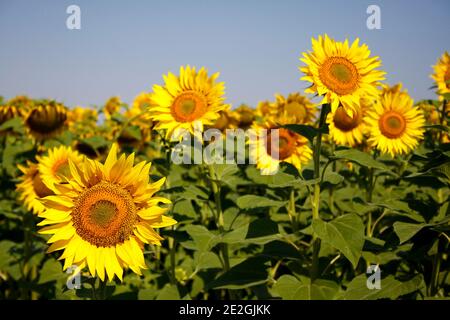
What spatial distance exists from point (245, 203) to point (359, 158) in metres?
0.82

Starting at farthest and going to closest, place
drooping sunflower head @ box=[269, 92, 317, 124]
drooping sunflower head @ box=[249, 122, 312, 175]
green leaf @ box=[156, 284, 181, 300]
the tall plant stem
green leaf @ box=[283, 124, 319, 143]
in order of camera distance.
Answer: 1. drooping sunflower head @ box=[269, 92, 317, 124]
2. drooping sunflower head @ box=[249, 122, 312, 175]
3. the tall plant stem
4. green leaf @ box=[156, 284, 181, 300]
5. green leaf @ box=[283, 124, 319, 143]

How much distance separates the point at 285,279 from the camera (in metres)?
2.71

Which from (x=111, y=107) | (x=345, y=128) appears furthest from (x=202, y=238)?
(x=111, y=107)

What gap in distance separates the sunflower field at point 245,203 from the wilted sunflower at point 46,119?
1 centimetres

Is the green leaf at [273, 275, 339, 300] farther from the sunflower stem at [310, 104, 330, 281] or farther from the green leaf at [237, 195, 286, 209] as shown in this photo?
the green leaf at [237, 195, 286, 209]

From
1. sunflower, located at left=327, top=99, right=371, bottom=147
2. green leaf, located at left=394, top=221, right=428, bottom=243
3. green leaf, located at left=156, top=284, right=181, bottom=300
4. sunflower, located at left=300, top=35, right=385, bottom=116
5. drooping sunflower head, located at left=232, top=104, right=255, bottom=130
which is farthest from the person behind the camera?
drooping sunflower head, located at left=232, top=104, right=255, bottom=130

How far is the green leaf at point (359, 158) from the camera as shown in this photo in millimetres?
2639

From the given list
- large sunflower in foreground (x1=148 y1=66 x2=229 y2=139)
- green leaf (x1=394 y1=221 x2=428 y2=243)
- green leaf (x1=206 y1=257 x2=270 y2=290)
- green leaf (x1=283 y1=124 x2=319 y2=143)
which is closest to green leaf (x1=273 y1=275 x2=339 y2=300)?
green leaf (x1=206 y1=257 x2=270 y2=290)

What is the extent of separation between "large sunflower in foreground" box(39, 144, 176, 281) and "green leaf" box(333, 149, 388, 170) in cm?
116

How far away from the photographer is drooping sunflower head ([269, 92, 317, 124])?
16.5 feet

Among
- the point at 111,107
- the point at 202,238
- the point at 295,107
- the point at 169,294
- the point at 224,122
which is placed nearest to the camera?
the point at 202,238

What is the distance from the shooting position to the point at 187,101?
363cm

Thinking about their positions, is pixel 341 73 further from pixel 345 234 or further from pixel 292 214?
pixel 292 214

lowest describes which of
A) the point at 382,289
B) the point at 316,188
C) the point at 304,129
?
the point at 382,289
